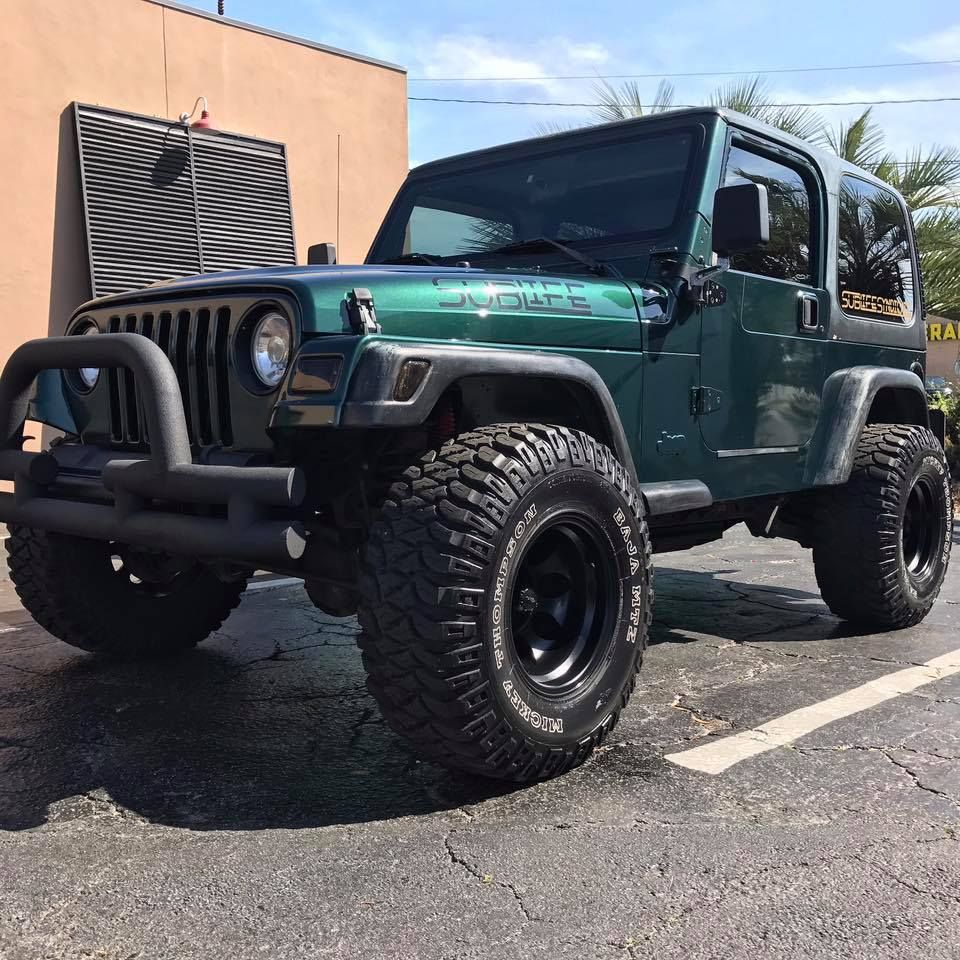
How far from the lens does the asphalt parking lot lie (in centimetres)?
203

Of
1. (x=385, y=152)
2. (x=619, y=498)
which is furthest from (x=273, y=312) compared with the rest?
(x=385, y=152)

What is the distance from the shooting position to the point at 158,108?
9227 mm

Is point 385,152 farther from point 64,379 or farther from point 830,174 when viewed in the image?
point 64,379

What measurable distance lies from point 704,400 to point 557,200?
96 cm

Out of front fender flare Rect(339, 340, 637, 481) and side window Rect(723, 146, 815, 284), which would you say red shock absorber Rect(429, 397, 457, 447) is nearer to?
front fender flare Rect(339, 340, 637, 481)

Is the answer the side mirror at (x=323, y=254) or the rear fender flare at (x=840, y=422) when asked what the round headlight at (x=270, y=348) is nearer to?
the side mirror at (x=323, y=254)

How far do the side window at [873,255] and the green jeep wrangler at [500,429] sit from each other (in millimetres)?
34

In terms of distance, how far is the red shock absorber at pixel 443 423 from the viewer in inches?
117

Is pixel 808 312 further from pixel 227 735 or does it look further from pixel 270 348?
pixel 227 735

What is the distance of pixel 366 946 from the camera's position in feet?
6.48

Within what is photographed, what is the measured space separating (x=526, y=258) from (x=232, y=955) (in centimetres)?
262

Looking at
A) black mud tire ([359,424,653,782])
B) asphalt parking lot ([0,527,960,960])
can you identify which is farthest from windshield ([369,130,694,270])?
asphalt parking lot ([0,527,960,960])

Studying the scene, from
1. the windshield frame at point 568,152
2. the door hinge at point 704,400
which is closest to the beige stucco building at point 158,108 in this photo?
the windshield frame at point 568,152

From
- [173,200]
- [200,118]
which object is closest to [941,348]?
[200,118]
